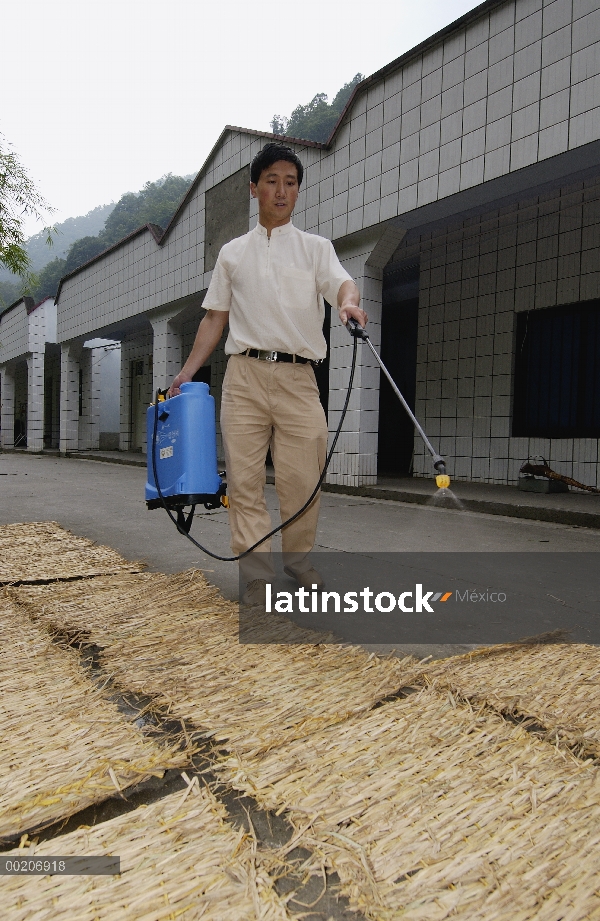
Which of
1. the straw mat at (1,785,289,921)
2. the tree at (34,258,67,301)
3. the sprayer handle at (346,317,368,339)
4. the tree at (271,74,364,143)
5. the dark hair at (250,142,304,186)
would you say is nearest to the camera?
the straw mat at (1,785,289,921)

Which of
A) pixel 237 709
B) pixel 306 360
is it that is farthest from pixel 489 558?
pixel 237 709

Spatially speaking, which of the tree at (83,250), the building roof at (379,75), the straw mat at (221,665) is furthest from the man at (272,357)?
the tree at (83,250)

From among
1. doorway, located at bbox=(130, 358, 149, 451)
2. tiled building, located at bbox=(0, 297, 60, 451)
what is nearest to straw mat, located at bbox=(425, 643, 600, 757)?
doorway, located at bbox=(130, 358, 149, 451)

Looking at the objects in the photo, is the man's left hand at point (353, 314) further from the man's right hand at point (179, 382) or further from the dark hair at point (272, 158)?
the man's right hand at point (179, 382)

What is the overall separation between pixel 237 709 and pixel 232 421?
51.2 inches

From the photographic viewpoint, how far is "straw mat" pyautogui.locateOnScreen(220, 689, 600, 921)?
861 millimetres

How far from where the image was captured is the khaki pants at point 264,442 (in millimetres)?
2439

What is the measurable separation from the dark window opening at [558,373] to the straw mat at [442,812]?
6066mm

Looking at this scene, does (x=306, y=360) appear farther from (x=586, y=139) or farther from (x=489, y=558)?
(x=586, y=139)

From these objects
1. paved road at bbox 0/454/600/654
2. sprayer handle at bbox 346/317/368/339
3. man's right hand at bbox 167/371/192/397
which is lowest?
paved road at bbox 0/454/600/654

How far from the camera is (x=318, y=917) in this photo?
85cm

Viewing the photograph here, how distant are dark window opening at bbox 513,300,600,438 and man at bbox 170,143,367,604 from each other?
511 centimetres

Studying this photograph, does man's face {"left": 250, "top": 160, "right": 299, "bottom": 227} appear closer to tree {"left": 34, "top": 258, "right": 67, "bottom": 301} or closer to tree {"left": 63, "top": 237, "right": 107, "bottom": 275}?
tree {"left": 63, "top": 237, "right": 107, "bottom": 275}

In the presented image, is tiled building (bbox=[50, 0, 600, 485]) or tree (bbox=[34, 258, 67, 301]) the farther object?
tree (bbox=[34, 258, 67, 301])
